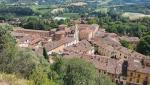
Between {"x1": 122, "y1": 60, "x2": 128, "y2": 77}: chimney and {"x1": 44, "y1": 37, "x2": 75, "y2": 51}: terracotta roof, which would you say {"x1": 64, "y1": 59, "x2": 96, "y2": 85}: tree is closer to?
{"x1": 122, "y1": 60, "x2": 128, "y2": 77}: chimney

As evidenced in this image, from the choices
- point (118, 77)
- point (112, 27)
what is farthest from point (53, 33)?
point (118, 77)

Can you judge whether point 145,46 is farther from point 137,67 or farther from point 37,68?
point 37,68

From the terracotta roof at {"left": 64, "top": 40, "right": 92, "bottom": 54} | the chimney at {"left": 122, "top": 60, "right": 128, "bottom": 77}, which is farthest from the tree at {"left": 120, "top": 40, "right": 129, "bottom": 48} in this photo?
the chimney at {"left": 122, "top": 60, "right": 128, "bottom": 77}

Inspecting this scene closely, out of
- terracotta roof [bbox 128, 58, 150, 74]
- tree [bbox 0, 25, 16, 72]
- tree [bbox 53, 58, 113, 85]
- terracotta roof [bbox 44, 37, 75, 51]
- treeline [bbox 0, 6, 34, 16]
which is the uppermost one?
tree [bbox 0, 25, 16, 72]

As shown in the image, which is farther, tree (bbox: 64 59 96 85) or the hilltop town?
the hilltop town

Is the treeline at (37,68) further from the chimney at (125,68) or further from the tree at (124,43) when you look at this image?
the tree at (124,43)

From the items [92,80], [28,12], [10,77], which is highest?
[10,77]

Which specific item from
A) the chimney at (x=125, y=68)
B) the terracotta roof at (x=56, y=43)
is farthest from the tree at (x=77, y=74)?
the terracotta roof at (x=56, y=43)

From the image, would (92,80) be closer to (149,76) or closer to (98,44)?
(149,76)
